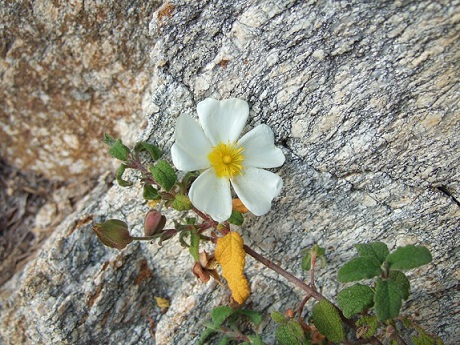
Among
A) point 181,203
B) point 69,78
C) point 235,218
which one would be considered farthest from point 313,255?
point 69,78

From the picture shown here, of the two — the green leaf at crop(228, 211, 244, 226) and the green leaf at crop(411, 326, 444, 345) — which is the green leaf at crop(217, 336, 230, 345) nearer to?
the green leaf at crop(228, 211, 244, 226)

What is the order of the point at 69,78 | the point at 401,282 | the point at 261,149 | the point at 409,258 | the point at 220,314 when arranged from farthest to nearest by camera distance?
the point at 69,78, the point at 220,314, the point at 261,149, the point at 401,282, the point at 409,258

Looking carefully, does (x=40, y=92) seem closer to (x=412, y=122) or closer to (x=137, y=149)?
(x=137, y=149)

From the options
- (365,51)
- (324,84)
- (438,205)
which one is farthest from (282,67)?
(438,205)

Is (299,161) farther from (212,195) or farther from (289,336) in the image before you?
(289,336)

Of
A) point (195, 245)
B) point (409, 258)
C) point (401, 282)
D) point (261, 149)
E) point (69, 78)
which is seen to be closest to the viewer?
point (409, 258)

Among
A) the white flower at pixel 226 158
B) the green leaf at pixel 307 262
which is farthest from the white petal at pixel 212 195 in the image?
the green leaf at pixel 307 262
